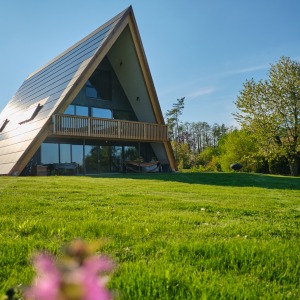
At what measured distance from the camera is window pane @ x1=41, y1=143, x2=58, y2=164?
17859mm

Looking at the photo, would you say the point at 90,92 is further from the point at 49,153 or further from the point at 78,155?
the point at 49,153

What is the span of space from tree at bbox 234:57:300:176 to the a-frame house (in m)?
8.35

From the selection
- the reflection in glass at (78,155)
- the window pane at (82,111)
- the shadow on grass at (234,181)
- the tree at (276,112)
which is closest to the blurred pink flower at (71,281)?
the shadow on grass at (234,181)

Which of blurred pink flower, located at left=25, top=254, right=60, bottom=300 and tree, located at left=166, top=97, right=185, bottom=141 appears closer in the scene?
blurred pink flower, located at left=25, top=254, right=60, bottom=300

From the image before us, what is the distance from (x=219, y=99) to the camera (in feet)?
118

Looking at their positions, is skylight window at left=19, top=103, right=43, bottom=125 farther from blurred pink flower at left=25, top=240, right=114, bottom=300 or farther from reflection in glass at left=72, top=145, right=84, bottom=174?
blurred pink flower at left=25, top=240, right=114, bottom=300

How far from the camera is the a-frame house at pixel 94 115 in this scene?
1653 centimetres

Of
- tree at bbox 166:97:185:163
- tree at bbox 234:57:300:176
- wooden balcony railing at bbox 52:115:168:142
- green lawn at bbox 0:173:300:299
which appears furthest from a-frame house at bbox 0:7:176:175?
tree at bbox 166:97:185:163

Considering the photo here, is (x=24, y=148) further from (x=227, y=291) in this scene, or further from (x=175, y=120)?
(x=175, y=120)

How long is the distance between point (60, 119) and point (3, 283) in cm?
1506

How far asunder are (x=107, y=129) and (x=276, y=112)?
1360 cm

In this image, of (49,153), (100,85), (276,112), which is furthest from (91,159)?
(276,112)

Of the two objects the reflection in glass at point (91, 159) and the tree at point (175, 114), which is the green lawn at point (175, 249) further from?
the tree at point (175, 114)

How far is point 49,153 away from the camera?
18125mm
